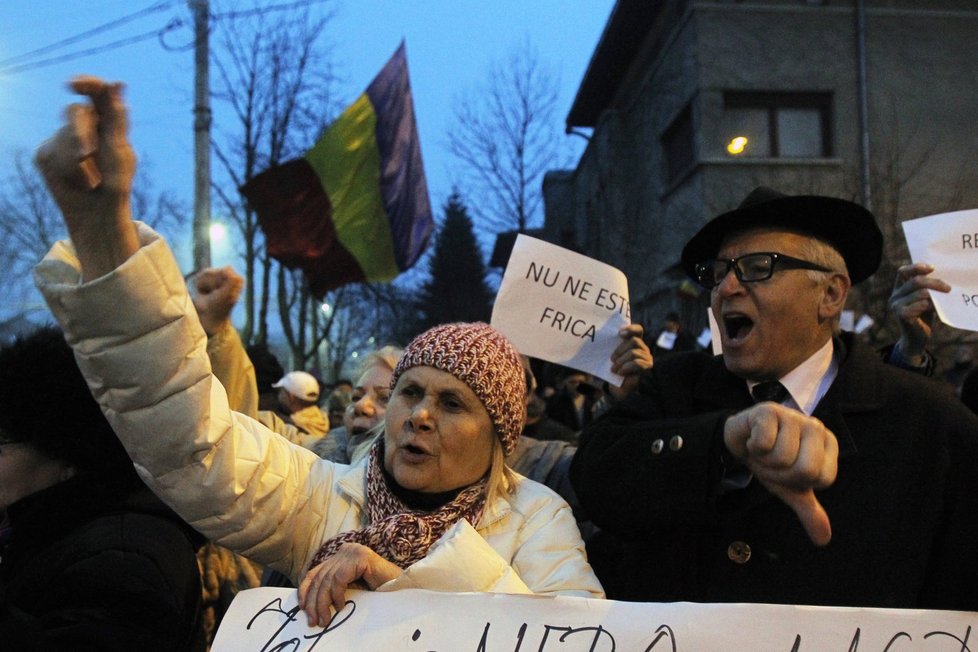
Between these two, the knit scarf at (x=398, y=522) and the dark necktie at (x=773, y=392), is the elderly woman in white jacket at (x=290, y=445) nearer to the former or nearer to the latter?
the knit scarf at (x=398, y=522)

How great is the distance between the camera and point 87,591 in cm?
189

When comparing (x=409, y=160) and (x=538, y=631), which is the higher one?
(x=409, y=160)

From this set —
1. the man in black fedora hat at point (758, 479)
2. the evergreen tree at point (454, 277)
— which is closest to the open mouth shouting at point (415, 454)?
the man in black fedora hat at point (758, 479)

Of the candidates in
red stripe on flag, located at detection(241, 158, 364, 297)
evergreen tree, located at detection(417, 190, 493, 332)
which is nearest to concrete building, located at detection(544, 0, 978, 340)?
red stripe on flag, located at detection(241, 158, 364, 297)

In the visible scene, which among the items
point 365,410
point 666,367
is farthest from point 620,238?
point 666,367

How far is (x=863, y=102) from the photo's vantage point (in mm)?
13391

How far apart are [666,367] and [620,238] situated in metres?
14.4

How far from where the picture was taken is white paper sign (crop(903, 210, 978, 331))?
3.07m

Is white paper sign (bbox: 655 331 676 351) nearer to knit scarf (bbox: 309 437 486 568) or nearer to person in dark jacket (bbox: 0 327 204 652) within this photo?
knit scarf (bbox: 309 437 486 568)

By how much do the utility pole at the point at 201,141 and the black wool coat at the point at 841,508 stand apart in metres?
10.1

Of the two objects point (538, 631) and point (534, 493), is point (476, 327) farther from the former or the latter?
point (538, 631)

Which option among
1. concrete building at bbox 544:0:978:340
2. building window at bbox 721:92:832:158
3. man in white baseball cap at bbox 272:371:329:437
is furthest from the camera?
building window at bbox 721:92:832:158

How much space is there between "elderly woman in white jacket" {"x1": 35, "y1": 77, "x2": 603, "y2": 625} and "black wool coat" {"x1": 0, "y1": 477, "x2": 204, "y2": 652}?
0.73 ft

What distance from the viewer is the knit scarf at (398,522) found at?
1843 millimetres
